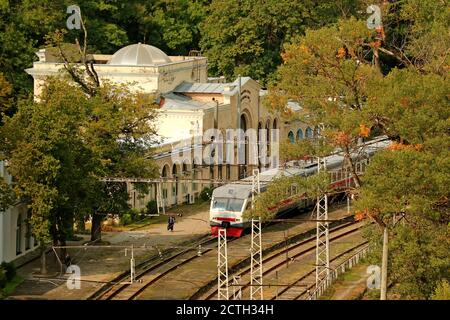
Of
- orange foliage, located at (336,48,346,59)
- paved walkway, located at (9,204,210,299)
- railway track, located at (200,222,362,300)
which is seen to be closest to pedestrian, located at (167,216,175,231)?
paved walkway, located at (9,204,210,299)

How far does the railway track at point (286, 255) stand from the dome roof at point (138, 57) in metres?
21.7

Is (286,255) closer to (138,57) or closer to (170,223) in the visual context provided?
(170,223)

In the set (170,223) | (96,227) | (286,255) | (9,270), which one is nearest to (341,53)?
(286,255)

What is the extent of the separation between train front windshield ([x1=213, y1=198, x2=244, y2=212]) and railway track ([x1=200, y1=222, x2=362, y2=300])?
124 inches

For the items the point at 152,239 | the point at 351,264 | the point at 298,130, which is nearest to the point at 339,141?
the point at 351,264

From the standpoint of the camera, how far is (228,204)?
190 ft

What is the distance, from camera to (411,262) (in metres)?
41.5

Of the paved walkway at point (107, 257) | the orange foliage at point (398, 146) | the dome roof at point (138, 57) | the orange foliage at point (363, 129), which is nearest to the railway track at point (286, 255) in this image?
the paved walkway at point (107, 257)

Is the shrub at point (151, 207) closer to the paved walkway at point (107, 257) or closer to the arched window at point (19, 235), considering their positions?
the paved walkway at point (107, 257)

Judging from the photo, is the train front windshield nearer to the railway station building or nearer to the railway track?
the railway track

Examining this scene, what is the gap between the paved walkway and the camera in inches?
1801

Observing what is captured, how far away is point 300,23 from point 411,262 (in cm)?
6003

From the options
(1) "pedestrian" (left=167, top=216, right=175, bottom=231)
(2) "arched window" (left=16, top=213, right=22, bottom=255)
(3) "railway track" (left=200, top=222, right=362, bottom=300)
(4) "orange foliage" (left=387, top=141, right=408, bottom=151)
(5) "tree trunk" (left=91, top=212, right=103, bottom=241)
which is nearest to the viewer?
(4) "orange foliage" (left=387, top=141, right=408, bottom=151)

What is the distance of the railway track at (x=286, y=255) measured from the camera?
49525 millimetres
